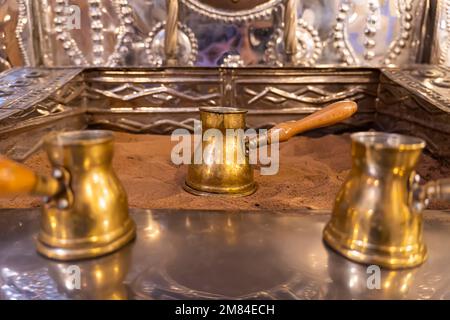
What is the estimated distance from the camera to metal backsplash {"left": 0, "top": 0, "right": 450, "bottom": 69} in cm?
212

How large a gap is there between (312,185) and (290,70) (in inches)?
31.3

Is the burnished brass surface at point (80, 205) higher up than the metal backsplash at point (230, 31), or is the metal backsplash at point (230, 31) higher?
the metal backsplash at point (230, 31)

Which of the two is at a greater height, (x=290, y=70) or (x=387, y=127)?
(x=290, y=70)

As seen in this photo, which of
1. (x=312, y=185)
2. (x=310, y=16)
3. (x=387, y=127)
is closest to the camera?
(x=312, y=185)

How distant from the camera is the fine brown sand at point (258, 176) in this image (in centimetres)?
98

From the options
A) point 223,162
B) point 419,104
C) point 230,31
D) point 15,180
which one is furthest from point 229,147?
point 230,31

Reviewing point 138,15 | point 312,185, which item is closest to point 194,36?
point 138,15

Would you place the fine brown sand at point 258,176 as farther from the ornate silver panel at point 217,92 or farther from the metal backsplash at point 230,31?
the metal backsplash at point 230,31

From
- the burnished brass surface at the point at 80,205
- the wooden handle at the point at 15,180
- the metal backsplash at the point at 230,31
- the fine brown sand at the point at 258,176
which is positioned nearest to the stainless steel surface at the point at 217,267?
the burnished brass surface at the point at 80,205

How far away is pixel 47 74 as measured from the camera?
1740mm

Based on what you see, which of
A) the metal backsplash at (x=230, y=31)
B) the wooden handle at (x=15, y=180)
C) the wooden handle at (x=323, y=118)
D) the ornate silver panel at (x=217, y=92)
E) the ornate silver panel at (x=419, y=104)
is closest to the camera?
the wooden handle at (x=15, y=180)

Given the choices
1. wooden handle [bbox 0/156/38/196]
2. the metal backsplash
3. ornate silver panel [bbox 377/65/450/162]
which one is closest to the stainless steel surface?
wooden handle [bbox 0/156/38/196]

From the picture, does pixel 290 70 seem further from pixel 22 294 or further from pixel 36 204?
pixel 22 294

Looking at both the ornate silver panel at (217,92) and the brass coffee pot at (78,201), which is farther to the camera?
the ornate silver panel at (217,92)
